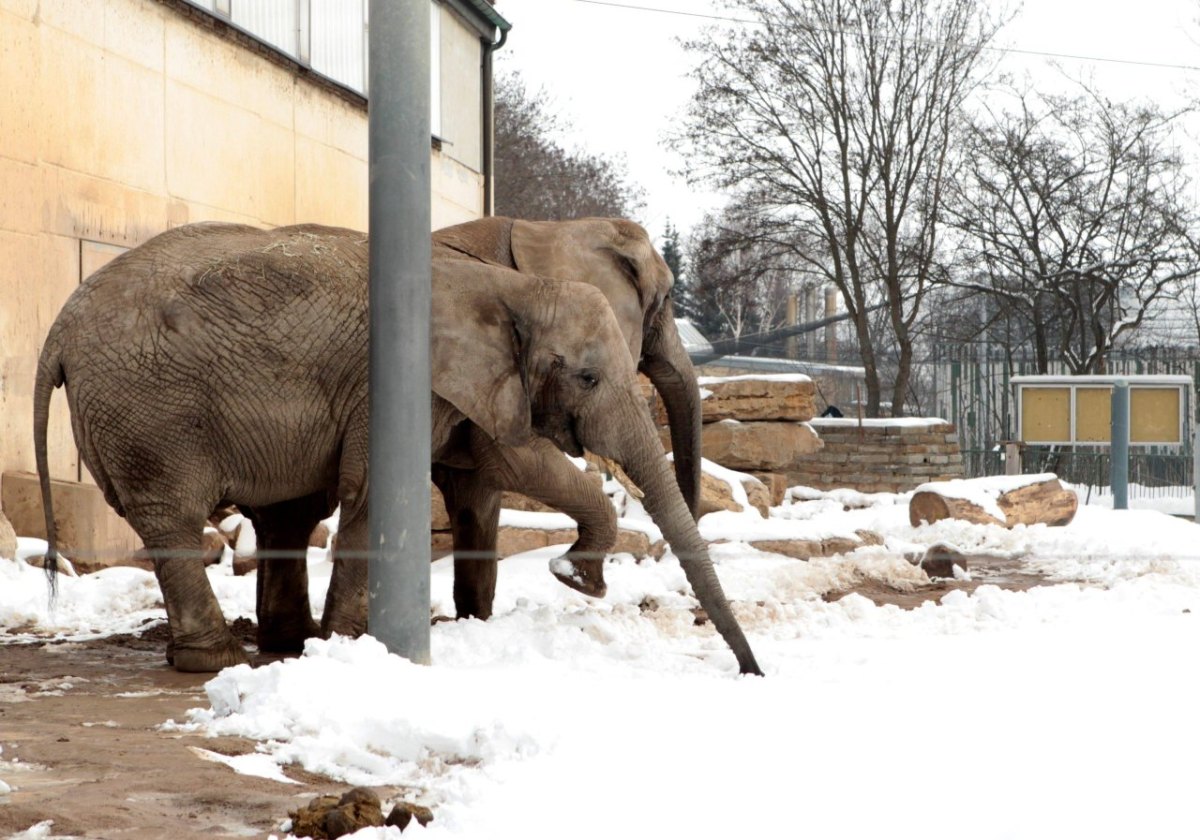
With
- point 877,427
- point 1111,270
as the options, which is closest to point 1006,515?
point 877,427

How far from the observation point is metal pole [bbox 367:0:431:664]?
5914mm

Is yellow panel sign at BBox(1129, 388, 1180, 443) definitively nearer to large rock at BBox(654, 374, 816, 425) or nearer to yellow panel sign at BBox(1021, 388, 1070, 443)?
yellow panel sign at BBox(1021, 388, 1070, 443)

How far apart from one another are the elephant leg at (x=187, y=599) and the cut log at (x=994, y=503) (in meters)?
8.66

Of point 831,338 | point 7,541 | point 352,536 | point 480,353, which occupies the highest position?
point 831,338

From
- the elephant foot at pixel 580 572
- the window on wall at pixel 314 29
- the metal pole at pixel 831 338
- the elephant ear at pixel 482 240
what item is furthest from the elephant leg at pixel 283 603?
the metal pole at pixel 831 338

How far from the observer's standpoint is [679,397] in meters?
8.55

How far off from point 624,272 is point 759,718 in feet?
11.6

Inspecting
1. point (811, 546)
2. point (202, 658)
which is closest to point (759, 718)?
point (202, 658)

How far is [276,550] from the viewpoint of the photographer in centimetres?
774

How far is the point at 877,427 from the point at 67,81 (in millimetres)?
11389

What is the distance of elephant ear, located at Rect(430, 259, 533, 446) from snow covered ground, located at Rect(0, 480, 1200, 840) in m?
0.96

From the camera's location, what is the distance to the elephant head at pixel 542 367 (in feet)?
21.8

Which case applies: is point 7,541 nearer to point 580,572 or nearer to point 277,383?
point 277,383

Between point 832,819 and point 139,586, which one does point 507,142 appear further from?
point 832,819
